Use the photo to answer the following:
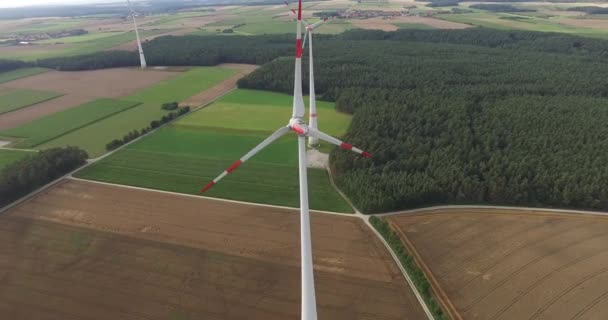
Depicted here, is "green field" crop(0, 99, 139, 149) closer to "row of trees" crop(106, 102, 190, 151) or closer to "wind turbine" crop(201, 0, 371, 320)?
"row of trees" crop(106, 102, 190, 151)

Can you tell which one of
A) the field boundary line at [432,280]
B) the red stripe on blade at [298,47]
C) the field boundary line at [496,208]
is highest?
the red stripe on blade at [298,47]

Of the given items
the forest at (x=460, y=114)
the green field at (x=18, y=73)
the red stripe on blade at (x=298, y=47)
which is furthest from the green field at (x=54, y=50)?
the red stripe on blade at (x=298, y=47)

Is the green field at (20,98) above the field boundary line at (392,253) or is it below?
above

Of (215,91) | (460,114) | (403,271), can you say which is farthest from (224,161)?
(215,91)

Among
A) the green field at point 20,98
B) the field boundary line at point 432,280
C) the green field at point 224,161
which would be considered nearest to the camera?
the field boundary line at point 432,280

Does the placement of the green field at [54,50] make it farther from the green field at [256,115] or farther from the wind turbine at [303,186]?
the wind turbine at [303,186]

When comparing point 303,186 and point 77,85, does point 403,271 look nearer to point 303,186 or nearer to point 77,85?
point 303,186

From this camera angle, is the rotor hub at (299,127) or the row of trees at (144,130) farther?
the row of trees at (144,130)
